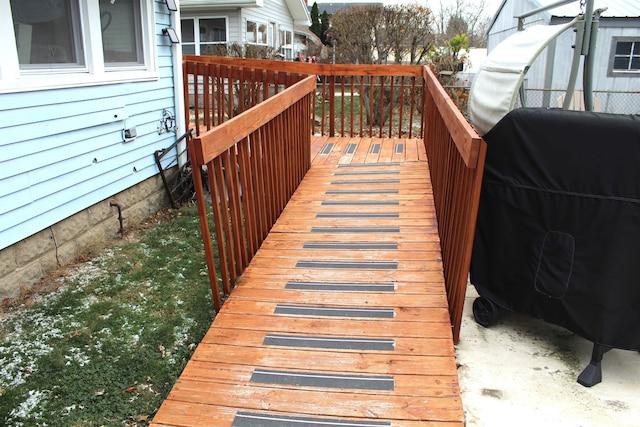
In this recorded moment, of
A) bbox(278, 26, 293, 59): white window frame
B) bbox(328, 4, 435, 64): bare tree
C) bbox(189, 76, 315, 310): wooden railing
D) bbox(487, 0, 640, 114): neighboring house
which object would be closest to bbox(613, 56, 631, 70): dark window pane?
bbox(487, 0, 640, 114): neighboring house

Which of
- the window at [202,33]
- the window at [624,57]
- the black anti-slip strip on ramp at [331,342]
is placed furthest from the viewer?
the window at [202,33]

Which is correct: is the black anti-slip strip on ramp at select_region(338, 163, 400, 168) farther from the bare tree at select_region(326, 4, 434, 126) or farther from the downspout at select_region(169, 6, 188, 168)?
the bare tree at select_region(326, 4, 434, 126)

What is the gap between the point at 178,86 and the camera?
634 centimetres

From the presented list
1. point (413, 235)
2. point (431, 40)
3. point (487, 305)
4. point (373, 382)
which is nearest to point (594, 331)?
point (487, 305)

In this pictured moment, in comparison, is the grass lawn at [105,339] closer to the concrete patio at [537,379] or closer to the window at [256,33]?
the concrete patio at [537,379]

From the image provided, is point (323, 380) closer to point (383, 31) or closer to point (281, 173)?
point (281, 173)

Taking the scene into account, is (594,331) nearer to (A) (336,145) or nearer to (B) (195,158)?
(B) (195,158)

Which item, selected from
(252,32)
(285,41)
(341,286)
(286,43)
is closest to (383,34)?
(252,32)

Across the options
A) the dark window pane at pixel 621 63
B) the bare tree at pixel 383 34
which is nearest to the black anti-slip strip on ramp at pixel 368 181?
the bare tree at pixel 383 34

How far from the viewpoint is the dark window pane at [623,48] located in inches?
490

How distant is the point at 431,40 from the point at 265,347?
41.6 ft

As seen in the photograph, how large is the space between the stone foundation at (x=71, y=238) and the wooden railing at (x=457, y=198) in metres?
3.04

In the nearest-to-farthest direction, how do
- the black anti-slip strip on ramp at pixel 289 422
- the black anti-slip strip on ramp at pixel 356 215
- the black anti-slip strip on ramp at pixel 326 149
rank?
the black anti-slip strip on ramp at pixel 289 422 < the black anti-slip strip on ramp at pixel 356 215 < the black anti-slip strip on ramp at pixel 326 149

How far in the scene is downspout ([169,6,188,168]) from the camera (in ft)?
20.3
